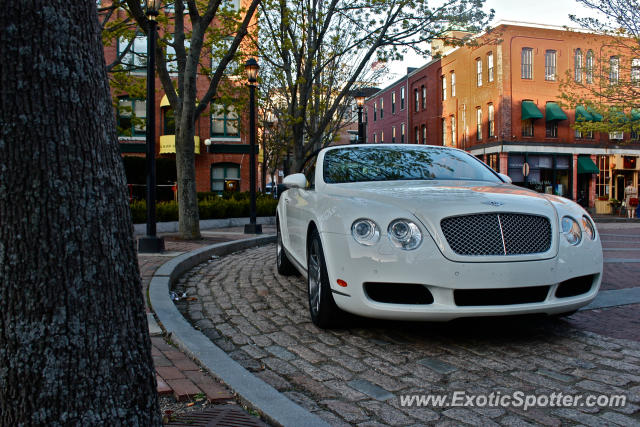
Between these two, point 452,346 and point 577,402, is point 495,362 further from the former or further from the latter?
point 577,402

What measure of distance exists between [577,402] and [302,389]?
4.87ft

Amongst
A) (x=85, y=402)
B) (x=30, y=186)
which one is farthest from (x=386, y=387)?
(x=30, y=186)

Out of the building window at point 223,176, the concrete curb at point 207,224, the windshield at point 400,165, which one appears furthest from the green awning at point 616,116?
the windshield at point 400,165

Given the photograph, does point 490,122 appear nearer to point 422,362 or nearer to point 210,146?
point 210,146

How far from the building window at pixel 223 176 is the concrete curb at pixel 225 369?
24.4m

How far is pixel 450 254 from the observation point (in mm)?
3611

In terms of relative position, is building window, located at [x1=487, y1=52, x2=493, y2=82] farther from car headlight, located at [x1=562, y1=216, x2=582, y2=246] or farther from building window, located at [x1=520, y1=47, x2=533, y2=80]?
car headlight, located at [x1=562, y1=216, x2=582, y2=246]

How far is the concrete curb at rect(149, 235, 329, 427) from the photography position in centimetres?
258

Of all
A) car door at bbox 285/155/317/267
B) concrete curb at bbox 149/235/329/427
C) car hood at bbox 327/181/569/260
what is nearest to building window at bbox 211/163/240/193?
car door at bbox 285/155/317/267

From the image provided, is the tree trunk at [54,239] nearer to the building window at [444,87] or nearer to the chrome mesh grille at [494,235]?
the chrome mesh grille at [494,235]

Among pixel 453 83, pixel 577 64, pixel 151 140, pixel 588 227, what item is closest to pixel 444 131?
pixel 453 83

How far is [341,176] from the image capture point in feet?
16.8

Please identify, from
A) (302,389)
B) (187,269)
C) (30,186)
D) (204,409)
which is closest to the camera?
(30,186)

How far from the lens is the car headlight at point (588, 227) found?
13.7 ft
